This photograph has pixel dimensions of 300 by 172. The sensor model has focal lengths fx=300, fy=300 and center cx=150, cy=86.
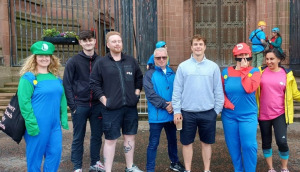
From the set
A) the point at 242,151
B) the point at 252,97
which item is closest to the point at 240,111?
the point at 252,97

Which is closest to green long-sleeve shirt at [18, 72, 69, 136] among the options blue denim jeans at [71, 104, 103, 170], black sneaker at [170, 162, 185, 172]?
blue denim jeans at [71, 104, 103, 170]

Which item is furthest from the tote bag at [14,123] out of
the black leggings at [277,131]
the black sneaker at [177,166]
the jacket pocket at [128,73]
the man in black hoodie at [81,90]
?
the black leggings at [277,131]

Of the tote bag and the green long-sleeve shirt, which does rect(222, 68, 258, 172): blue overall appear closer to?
the green long-sleeve shirt

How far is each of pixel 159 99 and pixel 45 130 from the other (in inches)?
55.9

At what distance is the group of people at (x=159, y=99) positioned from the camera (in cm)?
332

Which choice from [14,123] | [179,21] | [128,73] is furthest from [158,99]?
[179,21]

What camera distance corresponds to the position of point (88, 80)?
13.1ft

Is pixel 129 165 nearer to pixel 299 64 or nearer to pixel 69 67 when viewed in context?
pixel 69 67

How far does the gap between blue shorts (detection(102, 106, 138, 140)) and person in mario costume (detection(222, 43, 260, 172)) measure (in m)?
1.18

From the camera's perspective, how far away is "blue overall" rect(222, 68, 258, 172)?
140 inches

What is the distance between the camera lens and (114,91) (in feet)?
12.1

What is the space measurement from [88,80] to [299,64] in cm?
890

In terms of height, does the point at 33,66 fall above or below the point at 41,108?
above

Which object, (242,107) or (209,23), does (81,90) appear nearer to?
(242,107)
